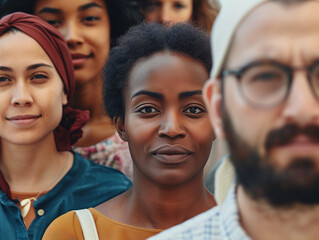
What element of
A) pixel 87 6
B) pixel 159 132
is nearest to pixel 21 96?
pixel 159 132

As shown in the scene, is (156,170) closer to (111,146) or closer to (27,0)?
(111,146)

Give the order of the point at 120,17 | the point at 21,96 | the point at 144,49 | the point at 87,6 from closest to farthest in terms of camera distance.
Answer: the point at 144,49
the point at 21,96
the point at 87,6
the point at 120,17

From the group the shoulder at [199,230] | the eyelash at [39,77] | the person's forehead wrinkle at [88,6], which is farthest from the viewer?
the person's forehead wrinkle at [88,6]

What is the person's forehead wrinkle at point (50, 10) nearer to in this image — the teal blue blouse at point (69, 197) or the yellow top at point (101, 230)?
the teal blue blouse at point (69, 197)

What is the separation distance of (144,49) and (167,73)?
24cm

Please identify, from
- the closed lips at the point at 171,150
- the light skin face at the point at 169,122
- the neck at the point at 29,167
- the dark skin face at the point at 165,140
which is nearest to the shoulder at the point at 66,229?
the dark skin face at the point at 165,140

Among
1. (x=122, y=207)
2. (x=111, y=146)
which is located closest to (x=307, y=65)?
(x=122, y=207)

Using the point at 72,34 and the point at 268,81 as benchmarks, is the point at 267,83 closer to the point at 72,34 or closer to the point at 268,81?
the point at 268,81

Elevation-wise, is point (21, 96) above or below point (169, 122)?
above

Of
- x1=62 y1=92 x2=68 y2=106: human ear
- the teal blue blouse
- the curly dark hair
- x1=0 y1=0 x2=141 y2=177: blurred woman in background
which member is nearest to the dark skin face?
the teal blue blouse

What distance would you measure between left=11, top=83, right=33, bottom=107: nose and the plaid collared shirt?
131 cm

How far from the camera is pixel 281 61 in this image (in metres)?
1.74

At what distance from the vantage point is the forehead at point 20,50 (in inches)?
123

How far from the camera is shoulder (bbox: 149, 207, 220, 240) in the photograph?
201cm
